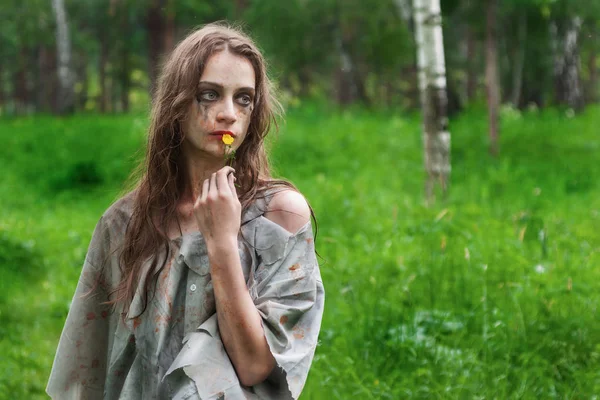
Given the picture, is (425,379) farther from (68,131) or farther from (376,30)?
(376,30)

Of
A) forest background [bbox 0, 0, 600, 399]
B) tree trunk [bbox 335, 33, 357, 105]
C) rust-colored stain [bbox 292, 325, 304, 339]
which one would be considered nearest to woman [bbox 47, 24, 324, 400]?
rust-colored stain [bbox 292, 325, 304, 339]

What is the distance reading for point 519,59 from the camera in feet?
67.0

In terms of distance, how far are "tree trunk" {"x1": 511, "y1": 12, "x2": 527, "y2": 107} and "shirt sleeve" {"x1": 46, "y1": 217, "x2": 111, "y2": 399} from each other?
57.0 ft

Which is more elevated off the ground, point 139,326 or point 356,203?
point 139,326

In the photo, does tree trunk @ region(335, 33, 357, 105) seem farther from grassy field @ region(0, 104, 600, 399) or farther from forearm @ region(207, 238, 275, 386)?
forearm @ region(207, 238, 275, 386)

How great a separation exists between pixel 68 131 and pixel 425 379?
12949 millimetres

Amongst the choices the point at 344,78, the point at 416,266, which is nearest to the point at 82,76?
the point at 344,78

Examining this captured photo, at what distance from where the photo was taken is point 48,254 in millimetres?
8062

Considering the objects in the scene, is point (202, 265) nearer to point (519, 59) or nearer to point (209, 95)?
point (209, 95)

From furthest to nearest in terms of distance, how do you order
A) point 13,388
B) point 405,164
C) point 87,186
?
point 87,186 → point 405,164 → point 13,388

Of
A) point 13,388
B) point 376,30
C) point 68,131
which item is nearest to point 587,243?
point 13,388

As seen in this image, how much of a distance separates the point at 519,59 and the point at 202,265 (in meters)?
19.3

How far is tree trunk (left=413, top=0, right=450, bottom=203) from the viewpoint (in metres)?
8.65

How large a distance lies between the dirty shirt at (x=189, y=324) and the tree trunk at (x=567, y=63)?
627 inches
